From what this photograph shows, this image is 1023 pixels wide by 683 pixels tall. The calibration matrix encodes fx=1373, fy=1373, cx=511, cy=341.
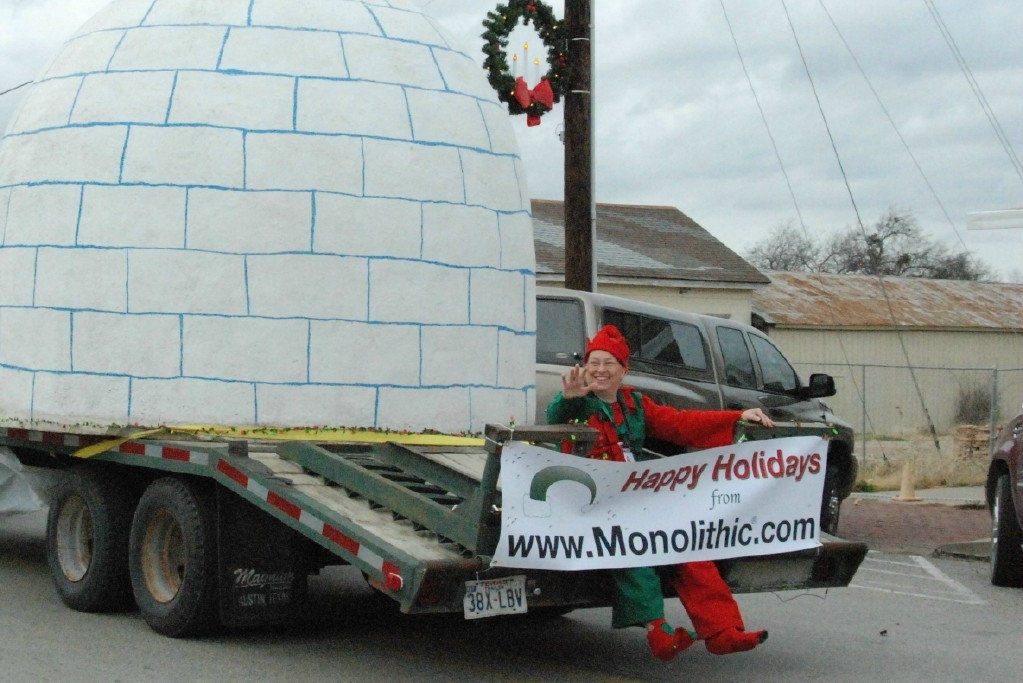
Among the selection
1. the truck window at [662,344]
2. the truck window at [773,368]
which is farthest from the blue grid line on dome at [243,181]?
the truck window at [773,368]

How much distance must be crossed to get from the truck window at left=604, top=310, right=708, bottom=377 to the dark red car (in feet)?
8.54

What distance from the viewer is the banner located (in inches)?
219

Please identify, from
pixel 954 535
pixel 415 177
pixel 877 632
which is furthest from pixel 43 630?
pixel 954 535

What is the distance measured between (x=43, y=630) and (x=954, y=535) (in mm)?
8694

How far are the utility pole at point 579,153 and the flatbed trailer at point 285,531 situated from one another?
6.22 meters

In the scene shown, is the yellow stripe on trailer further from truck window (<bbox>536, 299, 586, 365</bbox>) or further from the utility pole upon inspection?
the utility pole

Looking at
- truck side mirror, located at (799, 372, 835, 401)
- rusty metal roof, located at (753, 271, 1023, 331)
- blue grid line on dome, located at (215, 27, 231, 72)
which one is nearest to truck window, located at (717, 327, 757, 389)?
truck side mirror, located at (799, 372, 835, 401)

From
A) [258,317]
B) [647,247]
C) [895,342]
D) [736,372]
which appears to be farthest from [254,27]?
[895,342]

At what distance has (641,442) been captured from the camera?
6.49 m

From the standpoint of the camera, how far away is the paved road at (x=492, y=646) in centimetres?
634

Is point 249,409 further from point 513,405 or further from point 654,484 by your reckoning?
point 654,484

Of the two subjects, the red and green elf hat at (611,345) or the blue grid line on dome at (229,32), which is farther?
the blue grid line on dome at (229,32)

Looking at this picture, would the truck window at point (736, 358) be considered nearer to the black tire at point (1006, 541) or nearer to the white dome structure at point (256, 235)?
the black tire at point (1006, 541)

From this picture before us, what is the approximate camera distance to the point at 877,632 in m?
7.73
